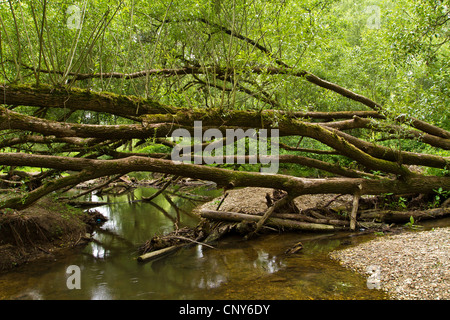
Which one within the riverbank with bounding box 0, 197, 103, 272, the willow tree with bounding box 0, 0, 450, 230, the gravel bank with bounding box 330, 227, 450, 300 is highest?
the willow tree with bounding box 0, 0, 450, 230

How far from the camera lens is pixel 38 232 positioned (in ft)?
25.1

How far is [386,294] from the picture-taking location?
438 centimetres

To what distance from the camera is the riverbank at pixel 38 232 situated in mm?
6777

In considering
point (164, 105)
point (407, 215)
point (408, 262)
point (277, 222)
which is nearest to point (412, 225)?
point (407, 215)

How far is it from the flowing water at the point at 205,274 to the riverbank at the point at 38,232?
15.9 inches

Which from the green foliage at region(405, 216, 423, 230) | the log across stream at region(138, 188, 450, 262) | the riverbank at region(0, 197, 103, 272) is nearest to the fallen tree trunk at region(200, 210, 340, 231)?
the log across stream at region(138, 188, 450, 262)

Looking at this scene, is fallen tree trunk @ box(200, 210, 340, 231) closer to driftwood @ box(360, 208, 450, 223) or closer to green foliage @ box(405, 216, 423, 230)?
driftwood @ box(360, 208, 450, 223)

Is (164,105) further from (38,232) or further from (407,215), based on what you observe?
(407,215)

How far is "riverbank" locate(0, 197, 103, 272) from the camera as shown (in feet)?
22.2

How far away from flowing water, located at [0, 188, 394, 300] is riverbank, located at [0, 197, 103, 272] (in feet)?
1.33

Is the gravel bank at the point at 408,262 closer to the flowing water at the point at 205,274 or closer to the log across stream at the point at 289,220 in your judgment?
the flowing water at the point at 205,274
